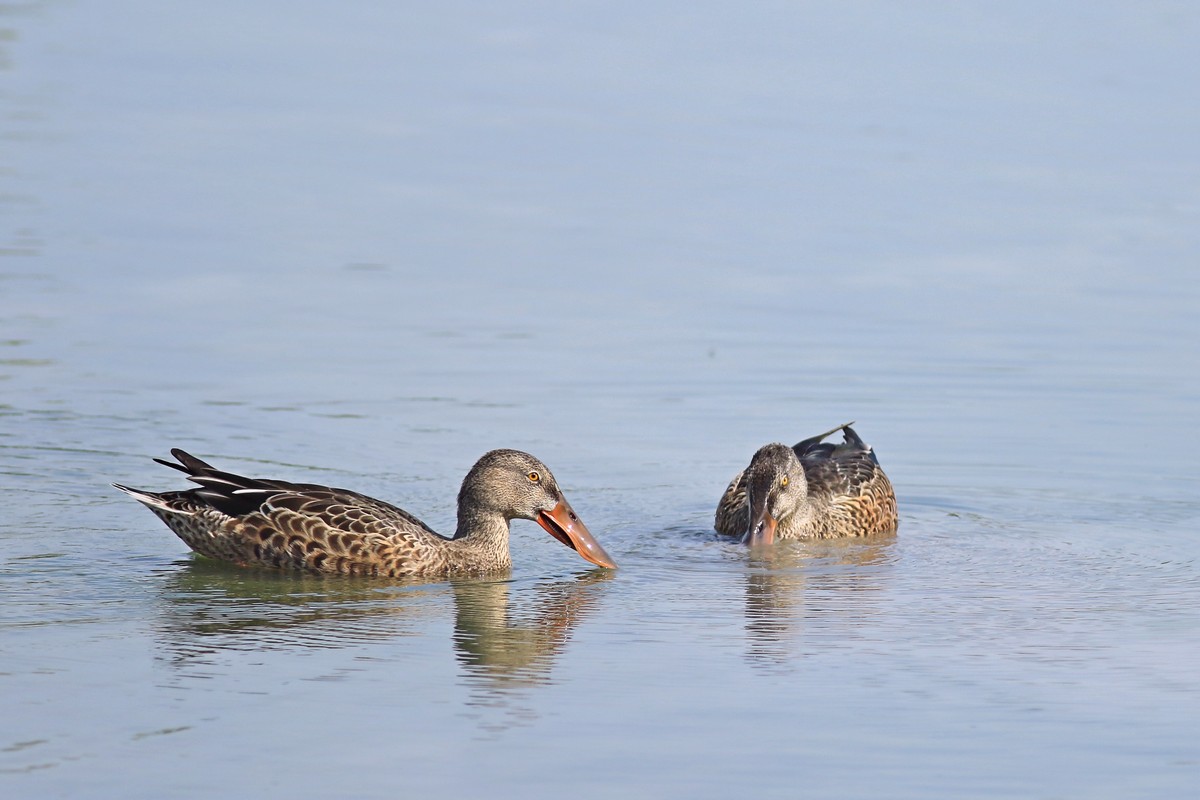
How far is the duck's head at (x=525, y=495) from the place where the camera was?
36.5ft

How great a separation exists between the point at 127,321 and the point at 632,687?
8.20 metres

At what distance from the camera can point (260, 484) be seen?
10992mm

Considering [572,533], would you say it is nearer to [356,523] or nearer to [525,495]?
[525,495]

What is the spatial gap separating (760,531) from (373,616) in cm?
292

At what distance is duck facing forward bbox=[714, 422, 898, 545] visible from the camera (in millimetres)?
12039

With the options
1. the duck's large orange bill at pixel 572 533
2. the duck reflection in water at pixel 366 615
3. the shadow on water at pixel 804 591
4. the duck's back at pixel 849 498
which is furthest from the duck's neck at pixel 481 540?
the duck's back at pixel 849 498

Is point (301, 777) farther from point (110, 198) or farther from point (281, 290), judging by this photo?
point (110, 198)

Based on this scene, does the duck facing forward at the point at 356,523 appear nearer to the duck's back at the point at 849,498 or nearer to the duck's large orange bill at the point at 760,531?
the duck's large orange bill at the point at 760,531

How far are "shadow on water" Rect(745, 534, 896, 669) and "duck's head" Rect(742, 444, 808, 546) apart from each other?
0.13 m

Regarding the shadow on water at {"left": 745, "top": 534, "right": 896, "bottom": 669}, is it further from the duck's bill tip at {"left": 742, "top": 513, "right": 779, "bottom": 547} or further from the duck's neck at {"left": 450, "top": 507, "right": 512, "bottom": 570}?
the duck's neck at {"left": 450, "top": 507, "right": 512, "bottom": 570}

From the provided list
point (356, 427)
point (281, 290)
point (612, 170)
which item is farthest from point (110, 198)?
point (356, 427)

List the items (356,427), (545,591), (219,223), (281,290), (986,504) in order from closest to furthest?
(545,591) < (986,504) < (356,427) < (281,290) < (219,223)

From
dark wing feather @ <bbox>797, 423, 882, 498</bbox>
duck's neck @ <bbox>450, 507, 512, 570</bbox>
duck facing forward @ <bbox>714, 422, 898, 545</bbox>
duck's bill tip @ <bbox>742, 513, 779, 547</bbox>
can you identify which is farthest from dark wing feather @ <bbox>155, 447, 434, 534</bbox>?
dark wing feather @ <bbox>797, 423, 882, 498</bbox>

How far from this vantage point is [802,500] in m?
12.4
